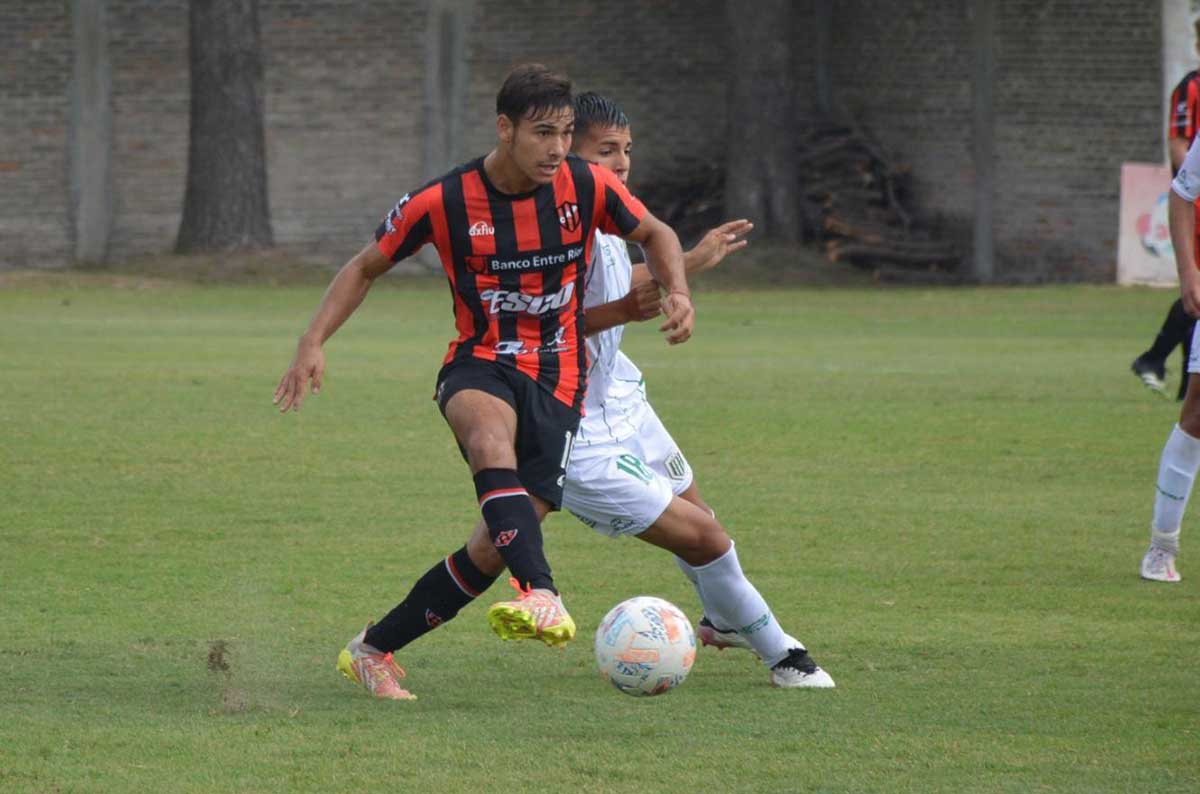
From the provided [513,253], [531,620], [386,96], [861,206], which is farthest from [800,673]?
[386,96]

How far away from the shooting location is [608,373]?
19.9 ft

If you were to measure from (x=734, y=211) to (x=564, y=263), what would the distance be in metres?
22.6

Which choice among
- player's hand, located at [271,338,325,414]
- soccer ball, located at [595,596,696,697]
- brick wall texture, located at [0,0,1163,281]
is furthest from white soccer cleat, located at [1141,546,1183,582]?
brick wall texture, located at [0,0,1163,281]

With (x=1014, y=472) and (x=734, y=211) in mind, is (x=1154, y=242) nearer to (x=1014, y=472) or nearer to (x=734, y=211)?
(x=734, y=211)

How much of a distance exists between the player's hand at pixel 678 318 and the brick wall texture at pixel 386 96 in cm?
2329

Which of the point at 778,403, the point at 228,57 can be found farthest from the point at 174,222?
the point at 778,403

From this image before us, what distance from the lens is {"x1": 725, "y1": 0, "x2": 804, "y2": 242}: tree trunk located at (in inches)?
1078

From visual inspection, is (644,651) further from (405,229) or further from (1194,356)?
(1194,356)

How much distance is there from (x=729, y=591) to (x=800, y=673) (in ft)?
1.04

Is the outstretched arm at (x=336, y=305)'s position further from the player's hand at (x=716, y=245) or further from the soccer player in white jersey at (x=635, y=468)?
the player's hand at (x=716, y=245)

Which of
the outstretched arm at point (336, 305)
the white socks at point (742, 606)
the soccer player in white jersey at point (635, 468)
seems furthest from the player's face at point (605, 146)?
the white socks at point (742, 606)

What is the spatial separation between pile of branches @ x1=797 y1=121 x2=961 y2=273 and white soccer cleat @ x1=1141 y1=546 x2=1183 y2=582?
2053 cm

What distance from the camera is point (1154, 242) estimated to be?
24.7 metres

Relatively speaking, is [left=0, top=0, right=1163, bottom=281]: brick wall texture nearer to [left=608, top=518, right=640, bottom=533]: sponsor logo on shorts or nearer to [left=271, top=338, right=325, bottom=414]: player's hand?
[left=608, top=518, right=640, bottom=533]: sponsor logo on shorts
